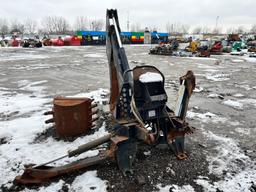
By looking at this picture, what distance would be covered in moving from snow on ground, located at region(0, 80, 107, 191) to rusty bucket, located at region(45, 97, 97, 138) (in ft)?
0.60

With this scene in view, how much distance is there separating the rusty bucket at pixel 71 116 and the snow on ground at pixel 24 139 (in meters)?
0.18

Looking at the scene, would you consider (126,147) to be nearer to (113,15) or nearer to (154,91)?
(154,91)

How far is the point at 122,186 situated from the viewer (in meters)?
2.88

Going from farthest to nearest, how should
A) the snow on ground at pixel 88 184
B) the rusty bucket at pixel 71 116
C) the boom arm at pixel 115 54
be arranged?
the rusty bucket at pixel 71 116
the boom arm at pixel 115 54
the snow on ground at pixel 88 184

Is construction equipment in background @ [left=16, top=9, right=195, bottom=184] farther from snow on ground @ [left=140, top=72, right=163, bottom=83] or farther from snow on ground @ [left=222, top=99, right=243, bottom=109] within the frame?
snow on ground @ [left=222, top=99, right=243, bottom=109]

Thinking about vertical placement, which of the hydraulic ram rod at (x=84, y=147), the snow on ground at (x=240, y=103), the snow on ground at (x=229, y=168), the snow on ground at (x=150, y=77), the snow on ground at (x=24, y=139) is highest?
the snow on ground at (x=150, y=77)

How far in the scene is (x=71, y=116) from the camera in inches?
158

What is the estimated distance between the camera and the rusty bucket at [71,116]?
3963mm

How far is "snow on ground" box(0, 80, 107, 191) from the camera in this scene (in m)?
3.33

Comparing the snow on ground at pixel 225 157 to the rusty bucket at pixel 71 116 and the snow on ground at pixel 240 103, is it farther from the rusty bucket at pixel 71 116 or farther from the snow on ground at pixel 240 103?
the snow on ground at pixel 240 103

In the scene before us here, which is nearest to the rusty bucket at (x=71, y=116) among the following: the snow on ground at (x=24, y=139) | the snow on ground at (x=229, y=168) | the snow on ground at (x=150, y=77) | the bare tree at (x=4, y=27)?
the snow on ground at (x=24, y=139)

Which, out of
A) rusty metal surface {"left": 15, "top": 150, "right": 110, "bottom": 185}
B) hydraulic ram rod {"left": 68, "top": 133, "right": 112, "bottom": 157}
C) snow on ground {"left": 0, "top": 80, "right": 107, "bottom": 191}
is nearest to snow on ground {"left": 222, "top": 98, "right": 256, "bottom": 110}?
snow on ground {"left": 0, "top": 80, "right": 107, "bottom": 191}

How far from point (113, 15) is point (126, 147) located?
2.34m

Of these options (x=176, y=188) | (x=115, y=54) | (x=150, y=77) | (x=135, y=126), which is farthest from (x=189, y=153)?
(x=115, y=54)
